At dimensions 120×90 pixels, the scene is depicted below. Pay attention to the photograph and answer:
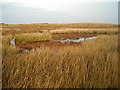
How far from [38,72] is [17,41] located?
8.32 meters

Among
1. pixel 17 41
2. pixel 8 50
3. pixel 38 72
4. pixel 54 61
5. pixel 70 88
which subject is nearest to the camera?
pixel 70 88

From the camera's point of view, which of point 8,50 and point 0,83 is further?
point 8,50

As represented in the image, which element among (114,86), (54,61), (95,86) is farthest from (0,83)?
(114,86)

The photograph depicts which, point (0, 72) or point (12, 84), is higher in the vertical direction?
point (0, 72)

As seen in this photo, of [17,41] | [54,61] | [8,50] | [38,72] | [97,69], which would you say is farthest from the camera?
[17,41]

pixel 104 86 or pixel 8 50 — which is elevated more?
pixel 8 50

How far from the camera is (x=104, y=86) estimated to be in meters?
2.26

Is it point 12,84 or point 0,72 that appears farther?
point 0,72

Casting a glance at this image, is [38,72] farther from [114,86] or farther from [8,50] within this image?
[8,50]

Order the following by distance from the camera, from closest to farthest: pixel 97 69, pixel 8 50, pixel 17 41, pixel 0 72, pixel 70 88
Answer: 1. pixel 70 88
2. pixel 0 72
3. pixel 97 69
4. pixel 8 50
5. pixel 17 41

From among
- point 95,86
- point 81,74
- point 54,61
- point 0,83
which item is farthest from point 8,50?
point 95,86

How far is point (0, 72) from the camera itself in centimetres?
254

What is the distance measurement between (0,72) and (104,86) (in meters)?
2.11

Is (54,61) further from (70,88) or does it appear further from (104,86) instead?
(104,86)
